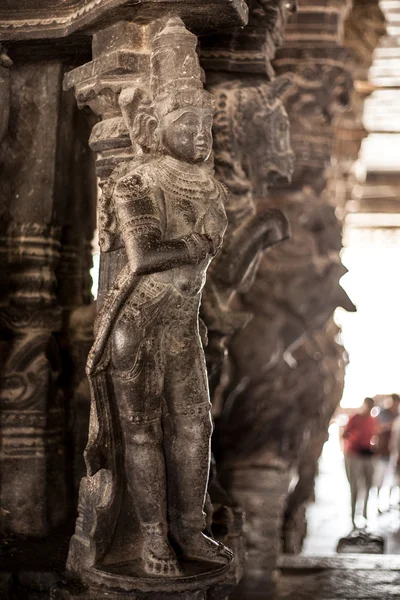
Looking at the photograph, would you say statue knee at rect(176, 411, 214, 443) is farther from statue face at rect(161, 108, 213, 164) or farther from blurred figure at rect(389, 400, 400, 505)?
blurred figure at rect(389, 400, 400, 505)

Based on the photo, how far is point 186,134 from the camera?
170 inches

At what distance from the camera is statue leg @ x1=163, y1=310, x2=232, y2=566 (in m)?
4.46

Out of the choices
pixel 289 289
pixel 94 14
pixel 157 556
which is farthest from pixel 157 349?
pixel 289 289

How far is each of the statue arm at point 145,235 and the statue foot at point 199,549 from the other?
1140mm

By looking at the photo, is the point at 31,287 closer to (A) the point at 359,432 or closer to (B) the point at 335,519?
(A) the point at 359,432

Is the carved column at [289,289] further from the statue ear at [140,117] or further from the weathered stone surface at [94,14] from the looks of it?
the statue ear at [140,117]

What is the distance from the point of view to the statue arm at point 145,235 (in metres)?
4.20

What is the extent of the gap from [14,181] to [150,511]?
6.09 feet

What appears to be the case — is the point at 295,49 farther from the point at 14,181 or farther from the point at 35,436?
the point at 35,436

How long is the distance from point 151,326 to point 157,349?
102mm

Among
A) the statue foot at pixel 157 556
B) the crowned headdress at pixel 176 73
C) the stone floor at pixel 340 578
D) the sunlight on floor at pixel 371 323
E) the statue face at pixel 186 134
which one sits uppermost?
the sunlight on floor at pixel 371 323

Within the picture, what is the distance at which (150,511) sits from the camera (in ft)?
14.6

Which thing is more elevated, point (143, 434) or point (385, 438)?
point (385, 438)

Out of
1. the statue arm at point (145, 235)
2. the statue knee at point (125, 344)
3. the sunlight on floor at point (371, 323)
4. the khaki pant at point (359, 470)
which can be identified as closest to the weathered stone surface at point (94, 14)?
the statue arm at point (145, 235)
